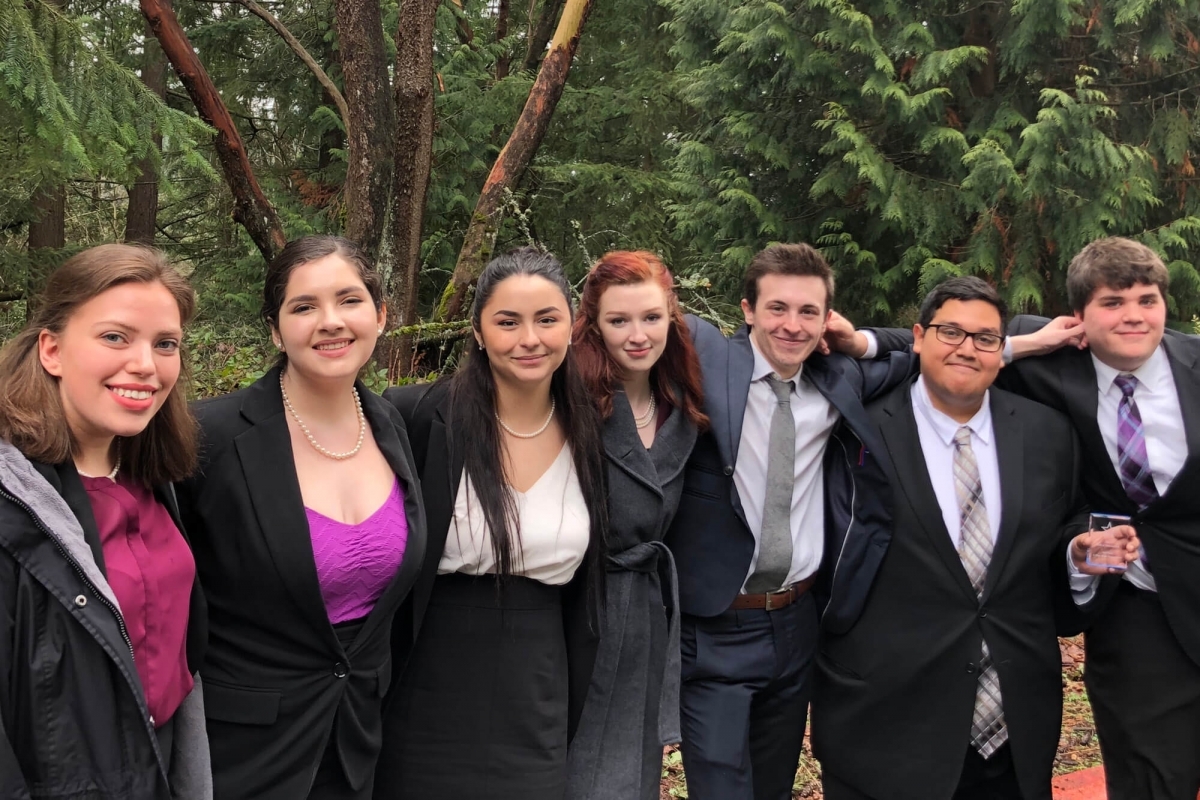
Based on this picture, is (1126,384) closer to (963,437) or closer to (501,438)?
(963,437)

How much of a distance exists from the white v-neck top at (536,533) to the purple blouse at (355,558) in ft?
0.61

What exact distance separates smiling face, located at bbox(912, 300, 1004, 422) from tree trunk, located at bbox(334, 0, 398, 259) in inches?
165

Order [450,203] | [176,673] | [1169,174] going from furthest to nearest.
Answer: [450,203]
[1169,174]
[176,673]

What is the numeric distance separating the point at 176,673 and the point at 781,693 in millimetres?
2006

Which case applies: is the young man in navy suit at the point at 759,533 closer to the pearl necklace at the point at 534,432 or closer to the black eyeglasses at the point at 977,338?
the black eyeglasses at the point at 977,338

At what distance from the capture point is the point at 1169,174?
694 centimetres

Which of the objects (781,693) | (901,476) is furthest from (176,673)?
(901,476)

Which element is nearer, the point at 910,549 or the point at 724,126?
the point at 910,549

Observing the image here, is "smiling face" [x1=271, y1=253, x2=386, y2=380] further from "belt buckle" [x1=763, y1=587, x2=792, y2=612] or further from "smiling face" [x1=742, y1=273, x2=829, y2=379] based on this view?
"belt buckle" [x1=763, y1=587, x2=792, y2=612]

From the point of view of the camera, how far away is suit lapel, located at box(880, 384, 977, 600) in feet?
9.57

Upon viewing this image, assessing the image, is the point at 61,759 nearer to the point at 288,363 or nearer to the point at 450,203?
the point at 288,363

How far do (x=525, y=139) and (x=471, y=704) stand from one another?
542cm

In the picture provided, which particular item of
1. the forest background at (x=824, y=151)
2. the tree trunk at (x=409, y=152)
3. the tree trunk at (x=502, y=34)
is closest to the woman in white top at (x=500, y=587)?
the forest background at (x=824, y=151)

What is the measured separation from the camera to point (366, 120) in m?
6.00
